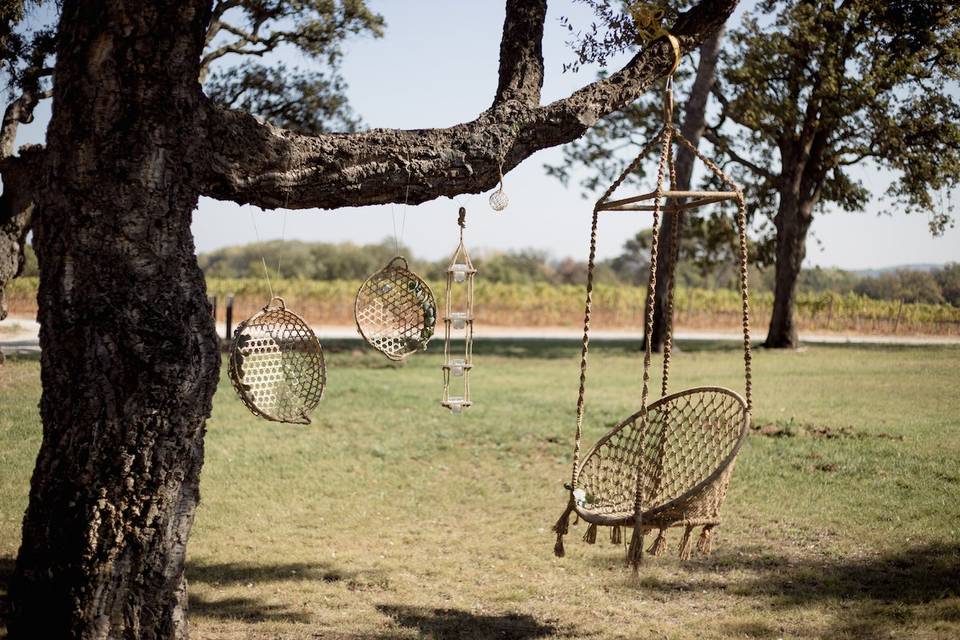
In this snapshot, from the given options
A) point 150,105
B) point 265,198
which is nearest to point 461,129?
point 265,198

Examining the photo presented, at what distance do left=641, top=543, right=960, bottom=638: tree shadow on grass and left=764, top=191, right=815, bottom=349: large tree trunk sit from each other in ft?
30.7

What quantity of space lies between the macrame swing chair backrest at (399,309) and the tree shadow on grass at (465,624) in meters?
1.28

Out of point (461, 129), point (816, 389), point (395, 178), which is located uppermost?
point (461, 129)

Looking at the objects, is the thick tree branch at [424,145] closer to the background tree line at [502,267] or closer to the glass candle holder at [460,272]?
the glass candle holder at [460,272]

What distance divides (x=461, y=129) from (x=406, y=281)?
50.5 inches

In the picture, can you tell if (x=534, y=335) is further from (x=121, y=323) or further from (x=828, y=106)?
(x=121, y=323)

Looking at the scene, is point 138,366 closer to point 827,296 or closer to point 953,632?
point 953,632

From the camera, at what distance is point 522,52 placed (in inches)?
148

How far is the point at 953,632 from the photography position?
3.69m

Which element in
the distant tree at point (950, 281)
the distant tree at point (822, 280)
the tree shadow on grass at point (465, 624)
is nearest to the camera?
the tree shadow on grass at point (465, 624)

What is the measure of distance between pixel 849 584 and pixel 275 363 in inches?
122

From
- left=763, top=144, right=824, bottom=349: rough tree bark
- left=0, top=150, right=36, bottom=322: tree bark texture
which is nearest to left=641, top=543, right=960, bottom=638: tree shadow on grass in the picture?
left=0, top=150, right=36, bottom=322: tree bark texture

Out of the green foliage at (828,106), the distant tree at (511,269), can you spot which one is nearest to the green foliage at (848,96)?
the green foliage at (828,106)

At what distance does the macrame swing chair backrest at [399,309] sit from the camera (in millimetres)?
4602
